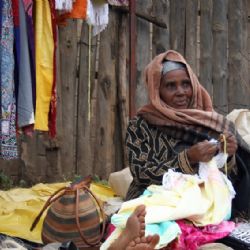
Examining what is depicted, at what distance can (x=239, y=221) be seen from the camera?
3.10 m

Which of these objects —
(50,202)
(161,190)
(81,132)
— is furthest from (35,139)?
(161,190)

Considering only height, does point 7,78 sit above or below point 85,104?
above

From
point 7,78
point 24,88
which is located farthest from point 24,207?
point 7,78

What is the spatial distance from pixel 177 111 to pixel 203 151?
1.22 ft

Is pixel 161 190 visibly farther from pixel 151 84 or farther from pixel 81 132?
pixel 81 132

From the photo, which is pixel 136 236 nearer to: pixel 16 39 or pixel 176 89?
pixel 176 89

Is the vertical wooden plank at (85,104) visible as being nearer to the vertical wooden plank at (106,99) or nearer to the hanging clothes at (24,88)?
the vertical wooden plank at (106,99)

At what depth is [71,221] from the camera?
3.09m

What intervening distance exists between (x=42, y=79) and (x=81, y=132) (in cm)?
188

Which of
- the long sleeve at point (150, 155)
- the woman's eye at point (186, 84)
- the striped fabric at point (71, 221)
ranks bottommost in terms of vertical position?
the striped fabric at point (71, 221)

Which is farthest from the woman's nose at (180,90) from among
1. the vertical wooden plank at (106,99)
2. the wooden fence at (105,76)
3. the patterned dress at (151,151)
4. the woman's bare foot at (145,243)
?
the vertical wooden plank at (106,99)

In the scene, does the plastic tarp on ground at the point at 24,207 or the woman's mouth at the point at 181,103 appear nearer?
the woman's mouth at the point at 181,103

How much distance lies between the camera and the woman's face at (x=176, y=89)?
3240 mm

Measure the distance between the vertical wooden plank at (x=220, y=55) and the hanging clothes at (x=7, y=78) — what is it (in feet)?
11.6
